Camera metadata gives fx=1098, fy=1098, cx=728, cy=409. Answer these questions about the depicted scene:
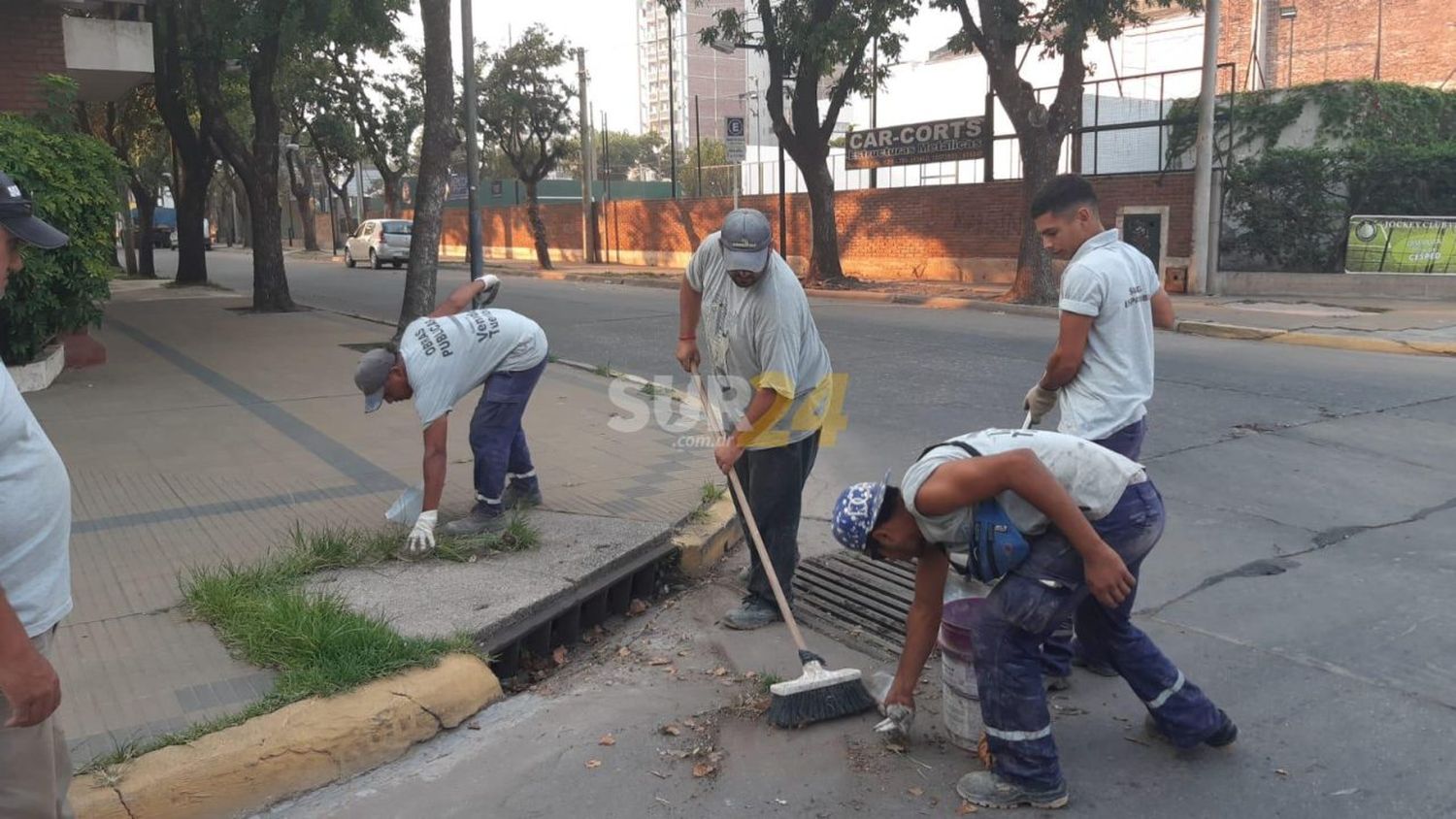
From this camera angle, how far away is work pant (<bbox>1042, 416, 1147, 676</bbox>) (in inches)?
150

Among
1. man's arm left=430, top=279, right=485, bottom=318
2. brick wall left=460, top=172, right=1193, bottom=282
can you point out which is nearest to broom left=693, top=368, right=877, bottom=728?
man's arm left=430, top=279, right=485, bottom=318

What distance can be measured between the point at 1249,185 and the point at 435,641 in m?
17.3

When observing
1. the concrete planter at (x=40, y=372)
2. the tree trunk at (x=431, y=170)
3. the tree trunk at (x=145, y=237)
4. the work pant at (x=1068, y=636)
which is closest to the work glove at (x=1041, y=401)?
the work pant at (x=1068, y=636)

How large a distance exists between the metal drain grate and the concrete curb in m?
1.50

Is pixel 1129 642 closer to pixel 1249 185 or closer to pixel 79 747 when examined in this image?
pixel 79 747

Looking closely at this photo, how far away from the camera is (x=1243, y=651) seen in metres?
4.13

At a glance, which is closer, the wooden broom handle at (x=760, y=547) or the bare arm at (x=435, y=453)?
the wooden broom handle at (x=760, y=547)

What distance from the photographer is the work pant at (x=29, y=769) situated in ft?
7.14

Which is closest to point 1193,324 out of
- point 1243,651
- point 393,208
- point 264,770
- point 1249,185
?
point 1249,185

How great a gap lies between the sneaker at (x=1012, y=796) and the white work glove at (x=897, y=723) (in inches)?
13.9

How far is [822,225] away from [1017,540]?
19735 millimetres

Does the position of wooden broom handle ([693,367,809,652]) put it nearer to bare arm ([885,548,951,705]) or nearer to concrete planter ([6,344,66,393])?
bare arm ([885,548,951,705])

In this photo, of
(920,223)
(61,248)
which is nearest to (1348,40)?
(920,223)

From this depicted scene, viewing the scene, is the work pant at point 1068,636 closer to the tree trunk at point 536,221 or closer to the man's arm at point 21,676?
the man's arm at point 21,676
